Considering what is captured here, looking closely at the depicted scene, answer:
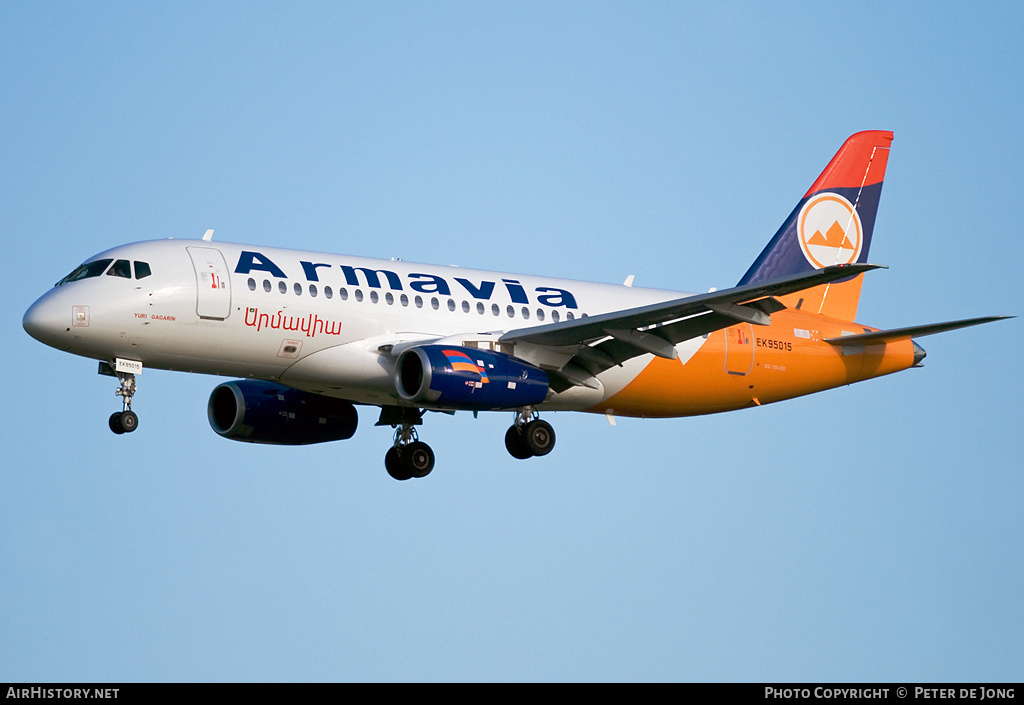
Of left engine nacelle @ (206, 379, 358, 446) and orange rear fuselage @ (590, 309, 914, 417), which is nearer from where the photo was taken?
left engine nacelle @ (206, 379, 358, 446)

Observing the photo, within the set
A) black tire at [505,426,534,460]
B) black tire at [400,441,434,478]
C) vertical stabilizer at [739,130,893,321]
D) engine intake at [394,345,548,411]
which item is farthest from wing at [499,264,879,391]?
vertical stabilizer at [739,130,893,321]

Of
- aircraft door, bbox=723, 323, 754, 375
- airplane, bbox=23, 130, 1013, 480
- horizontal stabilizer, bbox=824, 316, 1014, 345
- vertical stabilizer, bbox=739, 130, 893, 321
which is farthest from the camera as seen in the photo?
vertical stabilizer, bbox=739, 130, 893, 321

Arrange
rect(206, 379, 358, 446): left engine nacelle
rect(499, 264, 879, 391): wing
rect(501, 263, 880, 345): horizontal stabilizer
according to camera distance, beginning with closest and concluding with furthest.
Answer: rect(501, 263, 880, 345): horizontal stabilizer
rect(499, 264, 879, 391): wing
rect(206, 379, 358, 446): left engine nacelle

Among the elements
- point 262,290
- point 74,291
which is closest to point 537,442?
point 262,290

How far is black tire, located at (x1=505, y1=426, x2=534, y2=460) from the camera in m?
39.3

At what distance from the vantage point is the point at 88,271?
35344 millimetres

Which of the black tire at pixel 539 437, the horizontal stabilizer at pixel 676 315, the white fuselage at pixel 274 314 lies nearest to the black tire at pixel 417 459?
the white fuselage at pixel 274 314

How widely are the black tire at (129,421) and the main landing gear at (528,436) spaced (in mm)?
9734

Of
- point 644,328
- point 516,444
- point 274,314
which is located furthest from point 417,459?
point 274,314

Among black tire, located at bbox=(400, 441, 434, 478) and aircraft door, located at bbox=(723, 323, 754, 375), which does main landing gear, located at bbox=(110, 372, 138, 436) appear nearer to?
black tire, located at bbox=(400, 441, 434, 478)

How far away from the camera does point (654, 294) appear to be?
4247cm

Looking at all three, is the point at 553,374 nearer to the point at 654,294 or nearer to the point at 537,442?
the point at 537,442

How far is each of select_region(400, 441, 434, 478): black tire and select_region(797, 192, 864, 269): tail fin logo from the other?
43.7 ft

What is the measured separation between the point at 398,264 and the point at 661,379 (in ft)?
26.0
